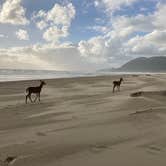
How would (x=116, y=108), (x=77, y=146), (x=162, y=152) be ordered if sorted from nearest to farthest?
(x=162, y=152) < (x=77, y=146) < (x=116, y=108)

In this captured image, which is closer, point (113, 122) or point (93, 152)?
point (93, 152)

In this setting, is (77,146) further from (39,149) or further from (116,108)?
(116,108)

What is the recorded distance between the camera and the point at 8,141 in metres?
5.44

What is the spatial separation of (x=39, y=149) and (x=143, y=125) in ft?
9.06

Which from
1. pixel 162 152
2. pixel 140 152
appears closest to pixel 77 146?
pixel 140 152

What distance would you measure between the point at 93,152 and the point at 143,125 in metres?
2.19

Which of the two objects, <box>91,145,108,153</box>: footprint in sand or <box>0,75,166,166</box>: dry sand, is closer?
<box>0,75,166,166</box>: dry sand

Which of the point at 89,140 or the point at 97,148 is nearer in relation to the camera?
the point at 97,148

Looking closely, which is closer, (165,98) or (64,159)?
(64,159)

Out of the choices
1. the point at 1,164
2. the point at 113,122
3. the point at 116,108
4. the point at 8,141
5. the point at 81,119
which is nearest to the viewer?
the point at 1,164

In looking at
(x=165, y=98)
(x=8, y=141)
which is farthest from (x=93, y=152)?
(x=165, y=98)

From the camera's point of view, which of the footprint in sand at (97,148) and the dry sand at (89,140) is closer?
the dry sand at (89,140)

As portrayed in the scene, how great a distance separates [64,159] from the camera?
4.26 metres

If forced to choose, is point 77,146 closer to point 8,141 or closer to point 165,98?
point 8,141
